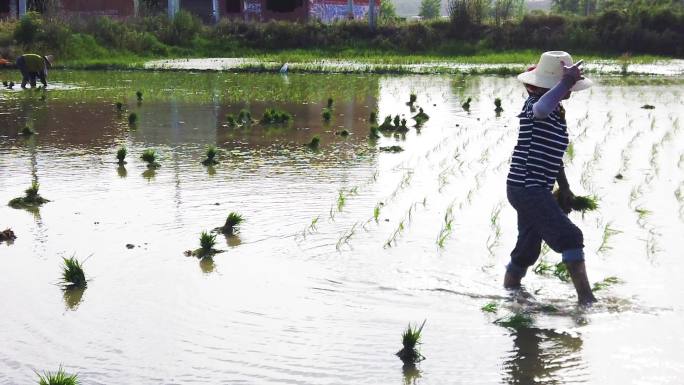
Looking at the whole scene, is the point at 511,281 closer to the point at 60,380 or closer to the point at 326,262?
the point at 326,262

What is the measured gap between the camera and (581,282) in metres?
5.11

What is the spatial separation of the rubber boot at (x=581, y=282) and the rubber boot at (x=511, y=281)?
433 mm

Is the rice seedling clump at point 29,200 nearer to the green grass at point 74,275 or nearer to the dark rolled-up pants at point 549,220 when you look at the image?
the green grass at point 74,275

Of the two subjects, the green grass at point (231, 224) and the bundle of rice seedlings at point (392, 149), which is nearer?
the green grass at point (231, 224)

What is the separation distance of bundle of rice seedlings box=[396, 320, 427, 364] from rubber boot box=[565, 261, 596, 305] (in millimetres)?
1166

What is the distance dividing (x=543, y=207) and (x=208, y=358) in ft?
6.85

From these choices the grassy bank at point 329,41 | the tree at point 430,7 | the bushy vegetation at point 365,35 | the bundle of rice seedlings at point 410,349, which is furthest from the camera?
the tree at point 430,7

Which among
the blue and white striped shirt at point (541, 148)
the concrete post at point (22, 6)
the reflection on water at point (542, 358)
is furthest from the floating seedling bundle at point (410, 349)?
the concrete post at point (22, 6)

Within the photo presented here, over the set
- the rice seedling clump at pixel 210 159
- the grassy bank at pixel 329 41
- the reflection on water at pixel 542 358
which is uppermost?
the grassy bank at pixel 329 41

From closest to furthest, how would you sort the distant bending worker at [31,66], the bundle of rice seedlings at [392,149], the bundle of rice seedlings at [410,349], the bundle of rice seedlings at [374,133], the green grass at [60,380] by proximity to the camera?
the green grass at [60,380]
the bundle of rice seedlings at [410,349]
the bundle of rice seedlings at [392,149]
the bundle of rice seedlings at [374,133]
the distant bending worker at [31,66]

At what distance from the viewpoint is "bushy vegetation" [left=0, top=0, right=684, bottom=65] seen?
101ft

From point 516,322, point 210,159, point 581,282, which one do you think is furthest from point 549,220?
point 210,159

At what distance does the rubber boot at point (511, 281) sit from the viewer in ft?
18.1

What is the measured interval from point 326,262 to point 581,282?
6.12 ft
